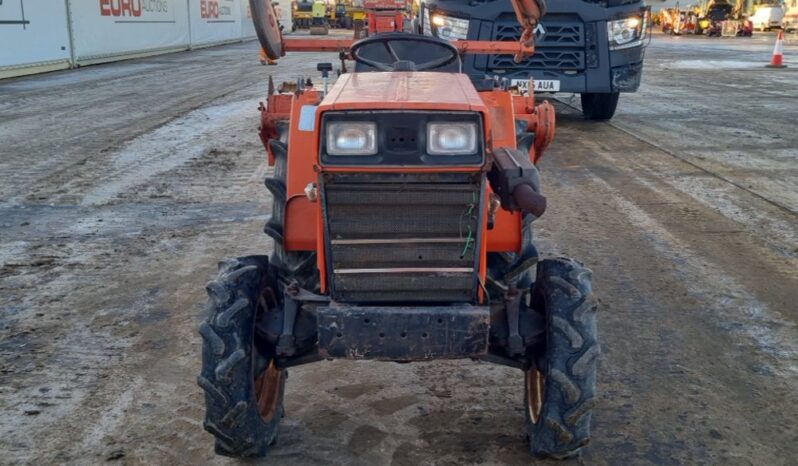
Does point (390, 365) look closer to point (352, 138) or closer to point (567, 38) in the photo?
point (352, 138)

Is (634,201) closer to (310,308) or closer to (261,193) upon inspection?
(261,193)

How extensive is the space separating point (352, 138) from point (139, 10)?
25.0 metres

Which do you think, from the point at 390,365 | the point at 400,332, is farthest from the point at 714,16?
the point at 400,332

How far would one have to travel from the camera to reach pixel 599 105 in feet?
39.2

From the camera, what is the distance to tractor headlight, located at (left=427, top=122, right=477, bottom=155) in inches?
105

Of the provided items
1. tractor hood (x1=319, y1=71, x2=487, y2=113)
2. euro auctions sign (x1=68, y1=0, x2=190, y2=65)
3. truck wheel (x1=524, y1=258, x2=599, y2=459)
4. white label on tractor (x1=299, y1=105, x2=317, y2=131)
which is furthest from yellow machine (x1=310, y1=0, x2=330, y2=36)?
truck wheel (x1=524, y1=258, x2=599, y2=459)

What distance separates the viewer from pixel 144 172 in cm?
842

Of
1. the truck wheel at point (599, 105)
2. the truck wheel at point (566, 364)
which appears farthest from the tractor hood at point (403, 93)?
the truck wheel at point (599, 105)

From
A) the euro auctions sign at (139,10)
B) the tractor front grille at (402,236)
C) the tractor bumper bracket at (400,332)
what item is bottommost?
the tractor bumper bracket at (400,332)

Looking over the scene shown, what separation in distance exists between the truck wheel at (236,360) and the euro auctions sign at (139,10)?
21834mm

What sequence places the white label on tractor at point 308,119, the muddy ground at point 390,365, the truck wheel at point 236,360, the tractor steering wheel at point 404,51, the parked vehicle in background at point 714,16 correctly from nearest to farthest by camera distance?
the truck wheel at point 236,360 < the white label on tractor at point 308,119 < the muddy ground at point 390,365 < the tractor steering wheel at point 404,51 < the parked vehicle in background at point 714,16

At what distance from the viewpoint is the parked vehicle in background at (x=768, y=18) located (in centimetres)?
4606

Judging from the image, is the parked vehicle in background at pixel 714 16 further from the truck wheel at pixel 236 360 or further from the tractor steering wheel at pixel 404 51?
the truck wheel at pixel 236 360

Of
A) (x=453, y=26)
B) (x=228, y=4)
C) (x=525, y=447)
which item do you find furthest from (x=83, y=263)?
(x=228, y=4)
